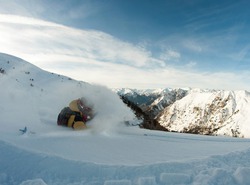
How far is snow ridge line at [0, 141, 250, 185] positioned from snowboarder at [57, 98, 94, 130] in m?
5.20

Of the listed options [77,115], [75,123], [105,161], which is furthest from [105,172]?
[77,115]

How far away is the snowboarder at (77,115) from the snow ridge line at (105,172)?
17.1ft

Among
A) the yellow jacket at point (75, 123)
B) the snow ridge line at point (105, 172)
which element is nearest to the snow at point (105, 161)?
the snow ridge line at point (105, 172)

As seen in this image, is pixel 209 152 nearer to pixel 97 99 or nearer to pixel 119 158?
pixel 119 158

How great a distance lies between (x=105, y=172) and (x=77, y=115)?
255 inches

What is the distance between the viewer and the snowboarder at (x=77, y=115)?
41.6 feet

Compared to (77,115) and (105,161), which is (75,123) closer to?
(77,115)

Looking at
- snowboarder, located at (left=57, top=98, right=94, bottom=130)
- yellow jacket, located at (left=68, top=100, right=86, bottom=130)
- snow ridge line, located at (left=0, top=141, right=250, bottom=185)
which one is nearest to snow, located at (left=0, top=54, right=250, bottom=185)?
snow ridge line, located at (left=0, top=141, right=250, bottom=185)

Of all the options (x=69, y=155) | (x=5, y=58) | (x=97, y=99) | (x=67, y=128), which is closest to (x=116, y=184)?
(x=69, y=155)

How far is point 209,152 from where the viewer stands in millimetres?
9070

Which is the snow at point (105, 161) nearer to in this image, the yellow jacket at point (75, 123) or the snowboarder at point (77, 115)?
the yellow jacket at point (75, 123)

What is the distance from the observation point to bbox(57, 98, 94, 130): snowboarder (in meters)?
12.7

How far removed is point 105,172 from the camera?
6805 mm

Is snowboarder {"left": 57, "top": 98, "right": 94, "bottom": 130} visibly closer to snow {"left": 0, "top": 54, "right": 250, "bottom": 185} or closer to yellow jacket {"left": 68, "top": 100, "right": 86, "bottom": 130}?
yellow jacket {"left": 68, "top": 100, "right": 86, "bottom": 130}
